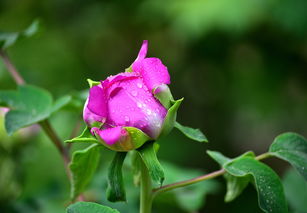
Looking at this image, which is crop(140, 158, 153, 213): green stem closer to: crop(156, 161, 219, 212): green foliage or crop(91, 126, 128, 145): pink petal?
crop(91, 126, 128, 145): pink petal

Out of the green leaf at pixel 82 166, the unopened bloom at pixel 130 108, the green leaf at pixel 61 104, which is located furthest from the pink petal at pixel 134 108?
the green leaf at pixel 61 104

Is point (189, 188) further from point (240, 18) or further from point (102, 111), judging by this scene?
point (240, 18)

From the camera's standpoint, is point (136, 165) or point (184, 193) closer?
point (136, 165)

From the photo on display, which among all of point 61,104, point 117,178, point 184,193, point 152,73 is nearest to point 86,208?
point 117,178

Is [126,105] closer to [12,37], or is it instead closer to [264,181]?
[264,181]

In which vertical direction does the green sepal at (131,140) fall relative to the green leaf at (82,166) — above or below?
above

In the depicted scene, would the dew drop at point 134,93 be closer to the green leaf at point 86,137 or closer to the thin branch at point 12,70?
the green leaf at point 86,137

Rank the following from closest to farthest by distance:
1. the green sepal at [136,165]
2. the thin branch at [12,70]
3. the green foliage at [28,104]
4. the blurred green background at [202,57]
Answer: the green sepal at [136,165], the green foliage at [28,104], the thin branch at [12,70], the blurred green background at [202,57]
